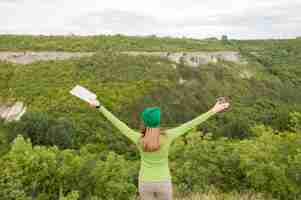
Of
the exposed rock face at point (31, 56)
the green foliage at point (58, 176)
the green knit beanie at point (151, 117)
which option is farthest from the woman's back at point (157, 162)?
the exposed rock face at point (31, 56)

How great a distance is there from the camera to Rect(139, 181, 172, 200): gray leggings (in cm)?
357

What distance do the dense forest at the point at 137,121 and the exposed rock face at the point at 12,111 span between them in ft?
1.98

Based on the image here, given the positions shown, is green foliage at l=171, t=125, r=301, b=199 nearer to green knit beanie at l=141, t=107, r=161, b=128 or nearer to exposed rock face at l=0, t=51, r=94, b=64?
green knit beanie at l=141, t=107, r=161, b=128

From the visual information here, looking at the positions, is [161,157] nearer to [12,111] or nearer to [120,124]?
[120,124]

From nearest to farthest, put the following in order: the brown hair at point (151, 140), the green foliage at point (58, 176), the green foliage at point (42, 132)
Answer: the brown hair at point (151, 140), the green foliage at point (58, 176), the green foliage at point (42, 132)

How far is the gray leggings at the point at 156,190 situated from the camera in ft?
11.7

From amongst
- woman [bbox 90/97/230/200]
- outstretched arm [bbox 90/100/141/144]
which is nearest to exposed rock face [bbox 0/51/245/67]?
outstretched arm [bbox 90/100/141/144]

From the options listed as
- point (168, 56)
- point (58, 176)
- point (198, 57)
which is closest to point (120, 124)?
point (58, 176)

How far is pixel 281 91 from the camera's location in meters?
56.4

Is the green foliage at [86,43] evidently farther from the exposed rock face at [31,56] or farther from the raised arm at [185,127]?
the raised arm at [185,127]

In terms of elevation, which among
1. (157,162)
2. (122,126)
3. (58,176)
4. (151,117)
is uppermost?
(151,117)

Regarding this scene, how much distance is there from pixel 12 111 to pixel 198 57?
2987 cm

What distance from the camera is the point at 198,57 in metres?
55.6

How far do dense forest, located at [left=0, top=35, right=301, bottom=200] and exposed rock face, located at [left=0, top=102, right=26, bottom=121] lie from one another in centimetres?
60
